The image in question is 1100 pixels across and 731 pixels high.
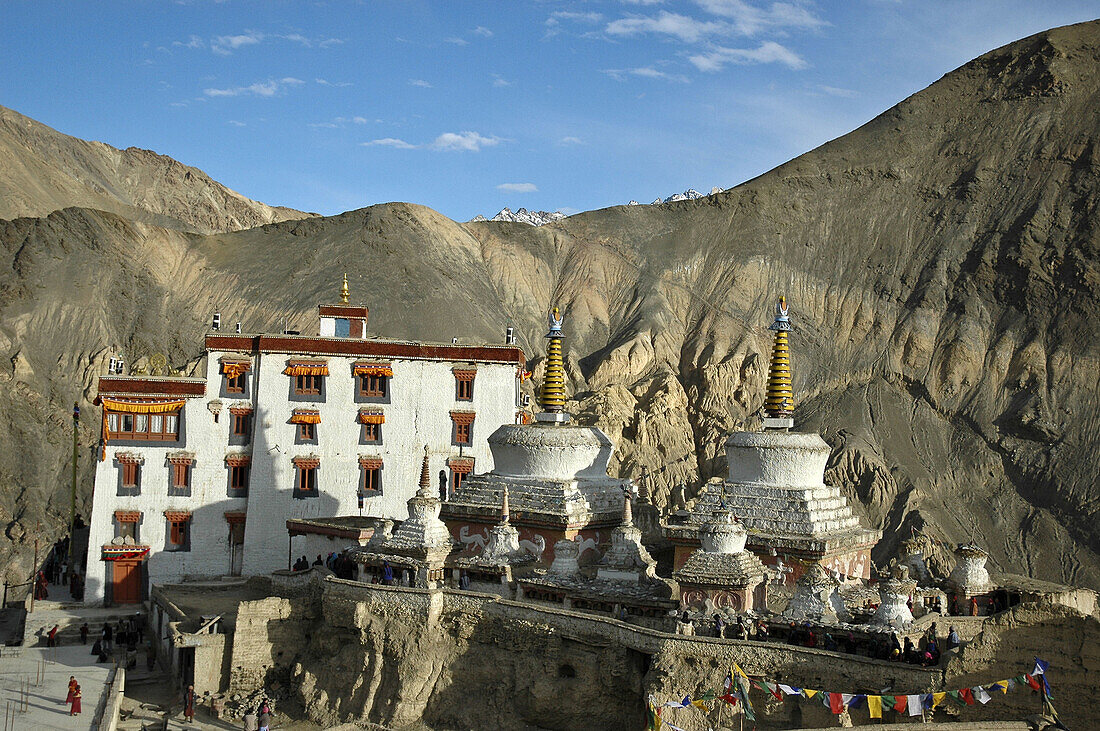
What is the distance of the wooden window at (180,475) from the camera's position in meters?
39.5

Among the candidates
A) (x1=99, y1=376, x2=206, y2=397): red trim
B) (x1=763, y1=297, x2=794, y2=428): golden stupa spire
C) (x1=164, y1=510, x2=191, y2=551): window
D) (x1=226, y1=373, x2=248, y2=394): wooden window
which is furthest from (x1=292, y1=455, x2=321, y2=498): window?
(x1=763, y1=297, x2=794, y2=428): golden stupa spire

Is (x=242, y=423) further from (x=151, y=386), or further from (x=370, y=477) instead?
(x=370, y=477)

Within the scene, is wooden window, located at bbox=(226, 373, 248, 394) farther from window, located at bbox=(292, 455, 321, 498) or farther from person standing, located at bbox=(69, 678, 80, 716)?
person standing, located at bbox=(69, 678, 80, 716)

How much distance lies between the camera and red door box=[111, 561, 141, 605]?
38.7 meters

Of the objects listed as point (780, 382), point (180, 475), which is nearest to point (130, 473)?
point (180, 475)

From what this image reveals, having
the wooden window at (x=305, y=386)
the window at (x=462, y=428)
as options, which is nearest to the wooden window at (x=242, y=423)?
the wooden window at (x=305, y=386)

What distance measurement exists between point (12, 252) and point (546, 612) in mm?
58065

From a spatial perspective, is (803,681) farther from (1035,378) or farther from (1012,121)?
(1012,121)

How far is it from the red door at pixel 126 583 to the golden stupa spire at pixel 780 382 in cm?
2191

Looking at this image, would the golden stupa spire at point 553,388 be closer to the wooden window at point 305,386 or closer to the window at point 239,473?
the wooden window at point 305,386

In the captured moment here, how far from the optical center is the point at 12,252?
236 ft

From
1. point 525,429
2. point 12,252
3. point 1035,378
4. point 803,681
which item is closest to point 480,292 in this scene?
point 12,252

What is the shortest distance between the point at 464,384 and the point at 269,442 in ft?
23.2

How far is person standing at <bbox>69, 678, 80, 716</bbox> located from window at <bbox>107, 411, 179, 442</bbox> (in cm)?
1253
